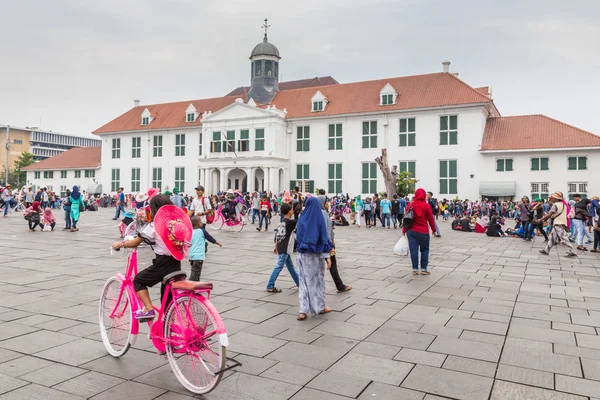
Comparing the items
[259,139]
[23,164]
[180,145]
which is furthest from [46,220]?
[23,164]

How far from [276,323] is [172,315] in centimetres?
203

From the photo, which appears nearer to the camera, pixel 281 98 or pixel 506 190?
pixel 506 190

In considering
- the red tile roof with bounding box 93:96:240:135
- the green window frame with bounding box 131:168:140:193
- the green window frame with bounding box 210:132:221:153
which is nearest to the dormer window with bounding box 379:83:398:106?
the green window frame with bounding box 210:132:221:153

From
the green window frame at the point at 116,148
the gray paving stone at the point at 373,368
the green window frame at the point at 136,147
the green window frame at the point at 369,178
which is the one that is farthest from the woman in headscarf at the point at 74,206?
the green window frame at the point at 116,148

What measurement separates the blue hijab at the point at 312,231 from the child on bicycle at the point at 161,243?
2.21m

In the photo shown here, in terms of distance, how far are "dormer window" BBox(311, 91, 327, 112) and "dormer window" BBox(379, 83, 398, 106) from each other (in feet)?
18.1

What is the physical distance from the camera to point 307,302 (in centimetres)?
584

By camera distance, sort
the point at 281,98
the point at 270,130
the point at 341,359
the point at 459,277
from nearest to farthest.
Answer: the point at 341,359, the point at 459,277, the point at 270,130, the point at 281,98

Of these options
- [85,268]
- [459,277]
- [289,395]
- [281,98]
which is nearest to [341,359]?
[289,395]

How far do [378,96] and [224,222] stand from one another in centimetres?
2688

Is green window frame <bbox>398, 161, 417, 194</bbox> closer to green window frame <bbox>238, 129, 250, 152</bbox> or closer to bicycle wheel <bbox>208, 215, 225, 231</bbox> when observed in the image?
green window frame <bbox>238, 129, 250, 152</bbox>

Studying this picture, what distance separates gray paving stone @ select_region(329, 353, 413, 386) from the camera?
3.92 m

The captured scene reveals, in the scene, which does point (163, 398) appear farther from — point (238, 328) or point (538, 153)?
point (538, 153)

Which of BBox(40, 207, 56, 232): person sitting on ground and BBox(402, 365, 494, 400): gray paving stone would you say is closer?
BBox(402, 365, 494, 400): gray paving stone
